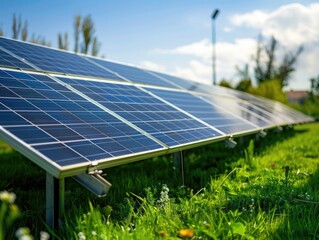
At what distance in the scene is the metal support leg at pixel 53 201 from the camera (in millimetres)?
3639

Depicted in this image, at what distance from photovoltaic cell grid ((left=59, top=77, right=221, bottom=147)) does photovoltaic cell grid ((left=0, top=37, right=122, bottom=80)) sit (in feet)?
1.80

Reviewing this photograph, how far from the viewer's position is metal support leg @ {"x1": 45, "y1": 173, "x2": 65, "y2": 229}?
11.9 ft

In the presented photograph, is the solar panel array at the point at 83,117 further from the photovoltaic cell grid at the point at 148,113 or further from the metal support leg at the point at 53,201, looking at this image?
the metal support leg at the point at 53,201

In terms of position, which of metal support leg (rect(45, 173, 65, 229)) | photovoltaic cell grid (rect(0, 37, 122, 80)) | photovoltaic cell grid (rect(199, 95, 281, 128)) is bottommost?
photovoltaic cell grid (rect(199, 95, 281, 128))

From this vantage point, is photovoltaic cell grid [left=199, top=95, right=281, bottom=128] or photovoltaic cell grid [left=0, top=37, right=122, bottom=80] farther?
photovoltaic cell grid [left=199, top=95, right=281, bottom=128]

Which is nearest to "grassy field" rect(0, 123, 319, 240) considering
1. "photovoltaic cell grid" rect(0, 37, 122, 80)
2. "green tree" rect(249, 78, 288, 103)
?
"photovoltaic cell grid" rect(0, 37, 122, 80)

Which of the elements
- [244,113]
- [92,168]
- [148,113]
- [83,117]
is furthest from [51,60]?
[244,113]

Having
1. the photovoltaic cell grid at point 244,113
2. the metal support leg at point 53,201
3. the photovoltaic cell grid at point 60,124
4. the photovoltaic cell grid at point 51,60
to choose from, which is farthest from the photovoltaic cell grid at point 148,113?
the photovoltaic cell grid at point 244,113

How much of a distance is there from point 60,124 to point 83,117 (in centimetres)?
53

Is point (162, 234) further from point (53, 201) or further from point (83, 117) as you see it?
point (83, 117)

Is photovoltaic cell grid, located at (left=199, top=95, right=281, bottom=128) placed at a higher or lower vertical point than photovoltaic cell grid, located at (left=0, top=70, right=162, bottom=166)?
lower

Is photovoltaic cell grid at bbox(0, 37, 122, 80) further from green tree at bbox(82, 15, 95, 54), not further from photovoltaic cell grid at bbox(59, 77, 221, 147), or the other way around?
green tree at bbox(82, 15, 95, 54)

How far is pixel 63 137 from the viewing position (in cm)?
373

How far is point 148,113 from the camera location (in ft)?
19.6
